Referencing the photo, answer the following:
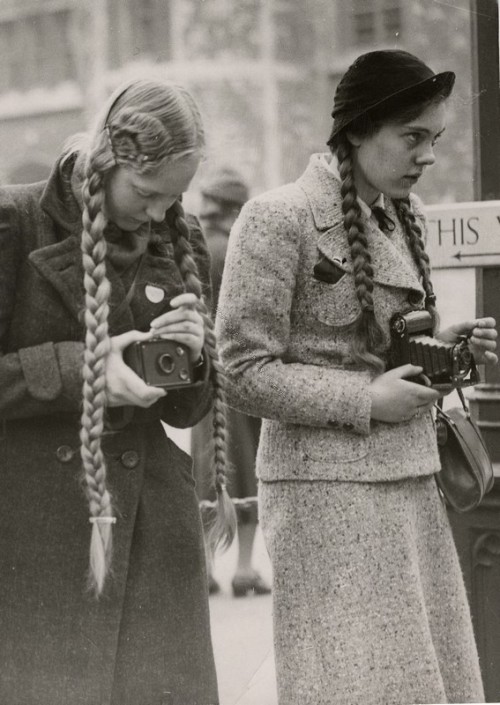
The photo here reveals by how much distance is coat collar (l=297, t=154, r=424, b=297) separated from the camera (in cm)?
205

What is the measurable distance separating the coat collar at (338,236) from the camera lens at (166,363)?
0.41 m

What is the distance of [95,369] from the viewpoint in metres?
1.86

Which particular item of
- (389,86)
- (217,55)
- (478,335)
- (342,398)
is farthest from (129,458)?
(217,55)

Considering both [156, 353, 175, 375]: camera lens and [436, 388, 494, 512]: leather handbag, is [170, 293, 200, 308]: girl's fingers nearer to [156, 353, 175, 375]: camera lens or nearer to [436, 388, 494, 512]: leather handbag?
[156, 353, 175, 375]: camera lens

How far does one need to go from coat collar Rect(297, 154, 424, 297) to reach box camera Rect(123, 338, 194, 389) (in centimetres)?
40

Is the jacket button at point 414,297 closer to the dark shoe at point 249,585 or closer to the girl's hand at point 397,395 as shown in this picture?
the girl's hand at point 397,395

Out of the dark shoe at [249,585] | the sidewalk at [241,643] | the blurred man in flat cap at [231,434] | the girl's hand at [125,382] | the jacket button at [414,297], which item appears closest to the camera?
the girl's hand at [125,382]

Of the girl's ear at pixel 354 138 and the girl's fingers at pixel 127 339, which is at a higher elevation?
the girl's ear at pixel 354 138

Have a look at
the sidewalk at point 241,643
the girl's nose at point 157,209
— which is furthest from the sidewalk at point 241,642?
the girl's nose at point 157,209

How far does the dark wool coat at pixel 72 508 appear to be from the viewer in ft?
6.18

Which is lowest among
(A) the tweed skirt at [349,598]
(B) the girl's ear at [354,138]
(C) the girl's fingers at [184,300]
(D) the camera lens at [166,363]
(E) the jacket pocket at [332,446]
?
(A) the tweed skirt at [349,598]

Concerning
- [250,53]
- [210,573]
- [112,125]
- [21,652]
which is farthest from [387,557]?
[250,53]

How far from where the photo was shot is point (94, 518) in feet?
6.35

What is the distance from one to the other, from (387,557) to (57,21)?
60.0 inches
